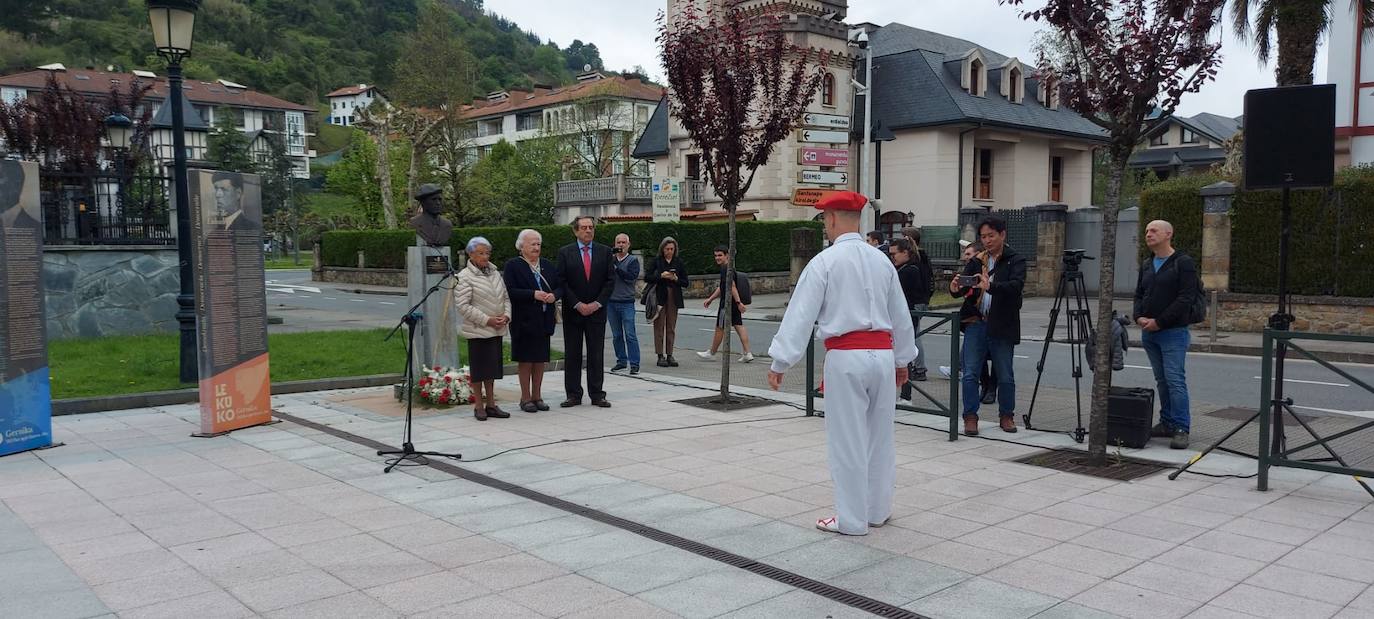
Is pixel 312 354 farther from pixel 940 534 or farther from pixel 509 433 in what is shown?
pixel 940 534

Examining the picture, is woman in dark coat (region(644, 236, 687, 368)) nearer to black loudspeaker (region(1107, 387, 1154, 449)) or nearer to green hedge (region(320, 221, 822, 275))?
black loudspeaker (region(1107, 387, 1154, 449))

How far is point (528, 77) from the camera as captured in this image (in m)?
127

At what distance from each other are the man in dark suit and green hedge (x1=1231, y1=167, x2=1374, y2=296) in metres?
14.1

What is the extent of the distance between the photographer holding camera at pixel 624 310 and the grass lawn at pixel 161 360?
4.32ft

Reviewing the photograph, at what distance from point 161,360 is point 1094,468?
36.5ft

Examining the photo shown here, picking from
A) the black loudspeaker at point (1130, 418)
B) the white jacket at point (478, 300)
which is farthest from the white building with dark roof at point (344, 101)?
the black loudspeaker at point (1130, 418)

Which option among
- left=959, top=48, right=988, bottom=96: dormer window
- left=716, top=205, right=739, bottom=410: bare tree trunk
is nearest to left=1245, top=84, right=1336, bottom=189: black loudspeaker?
left=716, top=205, right=739, bottom=410: bare tree trunk

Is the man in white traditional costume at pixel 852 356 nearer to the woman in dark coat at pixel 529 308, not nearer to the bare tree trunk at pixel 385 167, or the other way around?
the woman in dark coat at pixel 529 308

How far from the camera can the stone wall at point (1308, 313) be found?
16.7 meters

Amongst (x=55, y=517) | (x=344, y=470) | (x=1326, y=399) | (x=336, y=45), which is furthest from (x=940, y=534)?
(x=336, y=45)

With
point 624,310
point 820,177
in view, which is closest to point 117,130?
point 624,310

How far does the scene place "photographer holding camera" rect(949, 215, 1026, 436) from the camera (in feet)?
27.0

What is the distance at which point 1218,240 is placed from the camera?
18641mm

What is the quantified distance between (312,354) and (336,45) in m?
135
